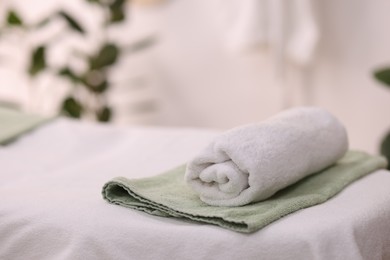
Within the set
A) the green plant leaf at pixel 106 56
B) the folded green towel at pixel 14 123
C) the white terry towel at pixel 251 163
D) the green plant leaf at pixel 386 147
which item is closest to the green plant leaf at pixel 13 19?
the green plant leaf at pixel 106 56

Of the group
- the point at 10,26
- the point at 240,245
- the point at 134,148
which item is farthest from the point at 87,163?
the point at 10,26

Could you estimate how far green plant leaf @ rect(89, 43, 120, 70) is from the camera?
3055mm

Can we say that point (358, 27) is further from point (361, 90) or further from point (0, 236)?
point (0, 236)

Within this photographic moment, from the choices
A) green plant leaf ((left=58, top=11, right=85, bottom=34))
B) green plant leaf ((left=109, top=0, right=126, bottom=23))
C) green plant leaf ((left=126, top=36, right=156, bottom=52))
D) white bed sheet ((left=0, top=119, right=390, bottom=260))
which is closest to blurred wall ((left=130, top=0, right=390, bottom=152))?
green plant leaf ((left=126, top=36, right=156, bottom=52))

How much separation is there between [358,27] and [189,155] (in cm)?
135

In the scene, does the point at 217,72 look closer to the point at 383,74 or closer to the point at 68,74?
the point at 68,74

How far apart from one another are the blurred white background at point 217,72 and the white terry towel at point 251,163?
151 cm

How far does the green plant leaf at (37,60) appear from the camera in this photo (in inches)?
120

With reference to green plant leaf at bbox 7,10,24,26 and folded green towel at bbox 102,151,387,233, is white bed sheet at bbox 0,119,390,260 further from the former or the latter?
green plant leaf at bbox 7,10,24,26

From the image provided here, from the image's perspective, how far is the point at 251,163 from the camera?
1.15 metres

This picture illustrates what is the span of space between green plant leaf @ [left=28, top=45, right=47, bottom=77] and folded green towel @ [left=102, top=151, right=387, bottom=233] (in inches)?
71.5

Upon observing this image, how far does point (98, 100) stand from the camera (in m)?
3.28

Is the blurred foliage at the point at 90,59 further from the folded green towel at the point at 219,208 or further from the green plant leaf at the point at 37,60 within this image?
the folded green towel at the point at 219,208

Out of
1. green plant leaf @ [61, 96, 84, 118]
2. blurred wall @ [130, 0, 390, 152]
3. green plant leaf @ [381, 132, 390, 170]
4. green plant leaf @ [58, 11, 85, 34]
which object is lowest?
green plant leaf @ [381, 132, 390, 170]
